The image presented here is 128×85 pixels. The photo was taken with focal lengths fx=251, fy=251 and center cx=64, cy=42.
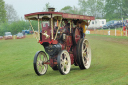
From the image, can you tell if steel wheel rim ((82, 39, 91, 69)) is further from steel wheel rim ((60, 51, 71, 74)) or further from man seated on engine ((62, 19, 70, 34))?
steel wheel rim ((60, 51, 71, 74))

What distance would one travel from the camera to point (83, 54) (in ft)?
41.8

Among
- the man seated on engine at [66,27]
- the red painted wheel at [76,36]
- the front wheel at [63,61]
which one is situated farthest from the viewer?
the red painted wheel at [76,36]

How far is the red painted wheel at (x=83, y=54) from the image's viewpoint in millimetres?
12273

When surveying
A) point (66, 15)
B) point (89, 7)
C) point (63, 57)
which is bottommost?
point (63, 57)

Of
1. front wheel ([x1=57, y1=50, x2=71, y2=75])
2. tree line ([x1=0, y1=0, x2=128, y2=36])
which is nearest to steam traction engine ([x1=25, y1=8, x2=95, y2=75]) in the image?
front wheel ([x1=57, y1=50, x2=71, y2=75])

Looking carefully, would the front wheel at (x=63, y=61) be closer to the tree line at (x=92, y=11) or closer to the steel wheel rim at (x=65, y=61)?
the steel wheel rim at (x=65, y=61)

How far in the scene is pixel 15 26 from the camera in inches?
3361

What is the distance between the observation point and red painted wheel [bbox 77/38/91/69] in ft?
40.3

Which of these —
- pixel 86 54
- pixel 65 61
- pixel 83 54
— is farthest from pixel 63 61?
pixel 86 54

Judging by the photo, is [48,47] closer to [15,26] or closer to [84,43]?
[84,43]

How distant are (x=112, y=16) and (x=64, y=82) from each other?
87542 mm

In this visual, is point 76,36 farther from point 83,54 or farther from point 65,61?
point 65,61

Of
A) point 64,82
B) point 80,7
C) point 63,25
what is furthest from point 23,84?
point 80,7

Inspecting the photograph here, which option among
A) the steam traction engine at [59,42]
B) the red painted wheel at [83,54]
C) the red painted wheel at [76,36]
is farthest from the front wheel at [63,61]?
the red painted wheel at [76,36]
